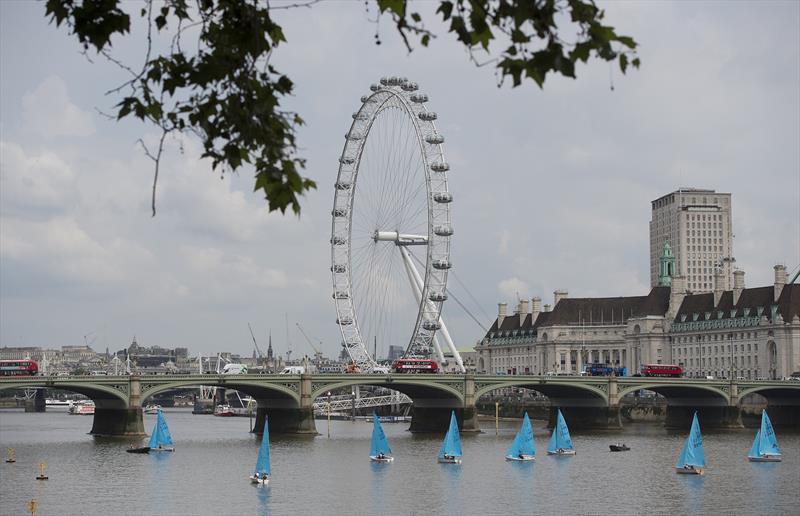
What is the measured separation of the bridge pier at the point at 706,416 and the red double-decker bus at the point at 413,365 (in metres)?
31.4

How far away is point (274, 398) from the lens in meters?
122

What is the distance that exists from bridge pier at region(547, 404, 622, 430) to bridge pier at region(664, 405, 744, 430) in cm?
1222

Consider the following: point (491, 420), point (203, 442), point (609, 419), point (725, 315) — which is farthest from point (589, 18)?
point (725, 315)

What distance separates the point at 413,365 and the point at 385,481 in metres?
53.8

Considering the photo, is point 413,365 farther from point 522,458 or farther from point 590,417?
point 522,458

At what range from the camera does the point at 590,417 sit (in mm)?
137750

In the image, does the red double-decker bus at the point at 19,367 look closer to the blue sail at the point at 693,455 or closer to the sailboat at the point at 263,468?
the sailboat at the point at 263,468

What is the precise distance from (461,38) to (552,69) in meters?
1.06

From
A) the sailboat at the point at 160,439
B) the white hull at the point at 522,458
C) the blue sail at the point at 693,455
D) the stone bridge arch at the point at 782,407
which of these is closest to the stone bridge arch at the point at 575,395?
the stone bridge arch at the point at 782,407

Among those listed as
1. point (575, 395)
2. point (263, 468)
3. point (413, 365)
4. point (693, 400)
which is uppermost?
point (413, 365)

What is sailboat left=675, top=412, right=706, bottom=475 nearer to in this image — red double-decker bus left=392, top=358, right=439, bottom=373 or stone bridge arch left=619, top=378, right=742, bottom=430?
red double-decker bus left=392, top=358, right=439, bottom=373

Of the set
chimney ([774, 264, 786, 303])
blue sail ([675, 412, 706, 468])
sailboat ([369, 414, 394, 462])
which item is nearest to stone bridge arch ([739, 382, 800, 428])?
chimney ([774, 264, 786, 303])

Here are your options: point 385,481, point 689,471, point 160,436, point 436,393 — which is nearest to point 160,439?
point 160,436

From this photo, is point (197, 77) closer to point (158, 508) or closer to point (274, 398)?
point (158, 508)
